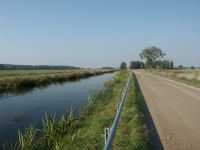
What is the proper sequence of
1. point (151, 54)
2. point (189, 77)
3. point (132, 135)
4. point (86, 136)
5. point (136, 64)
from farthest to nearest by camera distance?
point (136, 64), point (151, 54), point (189, 77), point (86, 136), point (132, 135)

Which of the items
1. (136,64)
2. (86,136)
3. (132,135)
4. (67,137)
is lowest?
(67,137)

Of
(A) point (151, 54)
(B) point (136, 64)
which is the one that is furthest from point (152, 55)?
(B) point (136, 64)

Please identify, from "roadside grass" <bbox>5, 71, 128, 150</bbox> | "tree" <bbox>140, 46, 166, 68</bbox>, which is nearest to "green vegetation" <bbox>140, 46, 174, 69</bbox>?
"tree" <bbox>140, 46, 166, 68</bbox>

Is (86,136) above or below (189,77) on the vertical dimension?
below

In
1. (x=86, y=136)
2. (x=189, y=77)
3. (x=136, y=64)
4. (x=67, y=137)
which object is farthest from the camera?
(x=136, y=64)

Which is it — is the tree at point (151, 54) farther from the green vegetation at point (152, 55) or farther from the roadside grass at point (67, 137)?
the roadside grass at point (67, 137)

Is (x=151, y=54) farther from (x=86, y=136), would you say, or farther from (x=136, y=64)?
(x=86, y=136)

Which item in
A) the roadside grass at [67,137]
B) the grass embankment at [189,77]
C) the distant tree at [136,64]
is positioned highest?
the distant tree at [136,64]

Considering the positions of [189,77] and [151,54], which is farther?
Result: [151,54]

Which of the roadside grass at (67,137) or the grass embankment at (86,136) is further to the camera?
the roadside grass at (67,137)

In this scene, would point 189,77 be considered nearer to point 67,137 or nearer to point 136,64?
point 67,137

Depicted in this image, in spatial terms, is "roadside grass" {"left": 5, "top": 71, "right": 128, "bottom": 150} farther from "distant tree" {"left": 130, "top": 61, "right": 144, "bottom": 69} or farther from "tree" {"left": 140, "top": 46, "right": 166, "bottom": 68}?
"distant tree" {"left": 130, "top": 61, "right": 144, "bottom": 69}

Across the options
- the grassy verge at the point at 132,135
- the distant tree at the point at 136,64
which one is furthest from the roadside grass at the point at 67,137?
the distant tree at the point at 136,64

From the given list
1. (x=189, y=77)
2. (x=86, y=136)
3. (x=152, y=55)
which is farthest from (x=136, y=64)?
(x=86, y=136)
